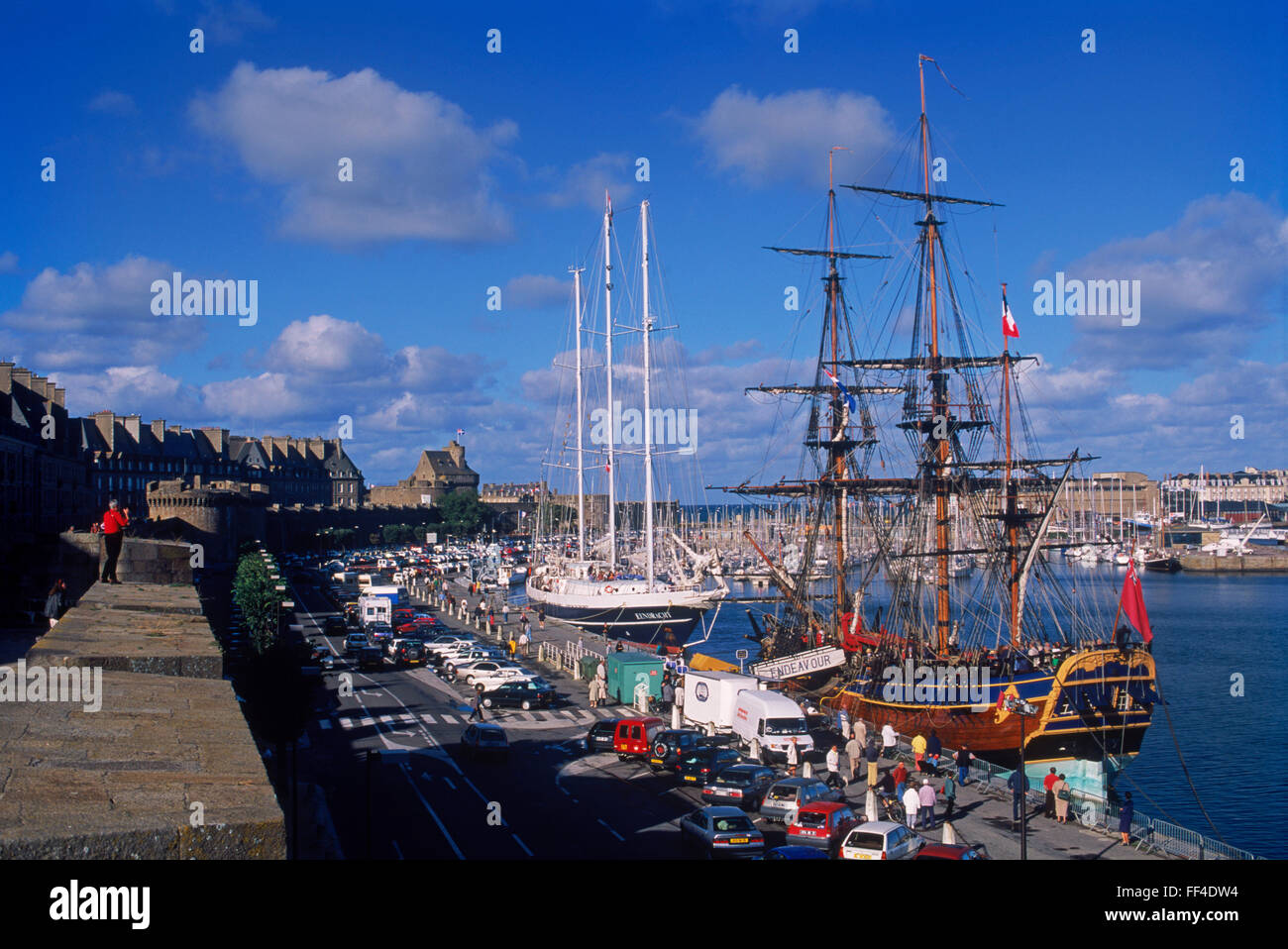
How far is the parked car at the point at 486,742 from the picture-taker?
24312 millimetres

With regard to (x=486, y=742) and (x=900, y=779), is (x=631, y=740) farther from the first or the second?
(x=900, y=779)

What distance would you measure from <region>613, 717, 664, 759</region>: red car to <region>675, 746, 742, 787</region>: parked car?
1806 mm

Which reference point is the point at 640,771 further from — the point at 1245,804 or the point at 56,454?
the point at 56,454

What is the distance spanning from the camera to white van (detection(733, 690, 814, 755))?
979 inches

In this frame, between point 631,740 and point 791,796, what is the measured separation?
6.66 m

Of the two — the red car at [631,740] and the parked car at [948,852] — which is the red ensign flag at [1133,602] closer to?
the red car at [631,740]

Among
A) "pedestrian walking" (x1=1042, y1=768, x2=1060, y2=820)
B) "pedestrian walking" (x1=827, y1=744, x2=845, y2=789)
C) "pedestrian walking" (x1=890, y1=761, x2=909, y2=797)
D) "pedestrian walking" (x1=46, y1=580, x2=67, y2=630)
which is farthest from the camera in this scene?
"pedestrian walking" (x1=827, y1=744, x2=845, y2=789)

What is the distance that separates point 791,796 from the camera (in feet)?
64.3

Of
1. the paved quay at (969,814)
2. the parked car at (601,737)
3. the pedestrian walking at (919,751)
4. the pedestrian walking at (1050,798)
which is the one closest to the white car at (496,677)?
the paved quay at (969,814)

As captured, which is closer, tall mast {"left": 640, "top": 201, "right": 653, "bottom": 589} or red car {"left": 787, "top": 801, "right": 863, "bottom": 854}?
red car {"left": 787, "top": 801, "right": 863, "bottom": 854}

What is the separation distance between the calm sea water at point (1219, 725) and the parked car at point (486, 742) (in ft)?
57.4

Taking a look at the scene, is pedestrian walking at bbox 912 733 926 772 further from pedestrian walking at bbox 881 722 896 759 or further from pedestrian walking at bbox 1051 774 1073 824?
pedestrian walking at bbox 1051 774 1073 824

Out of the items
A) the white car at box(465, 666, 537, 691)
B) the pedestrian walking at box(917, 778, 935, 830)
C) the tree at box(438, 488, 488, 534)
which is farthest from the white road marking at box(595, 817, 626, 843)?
the tree at box(438, 488, 488, 534)
